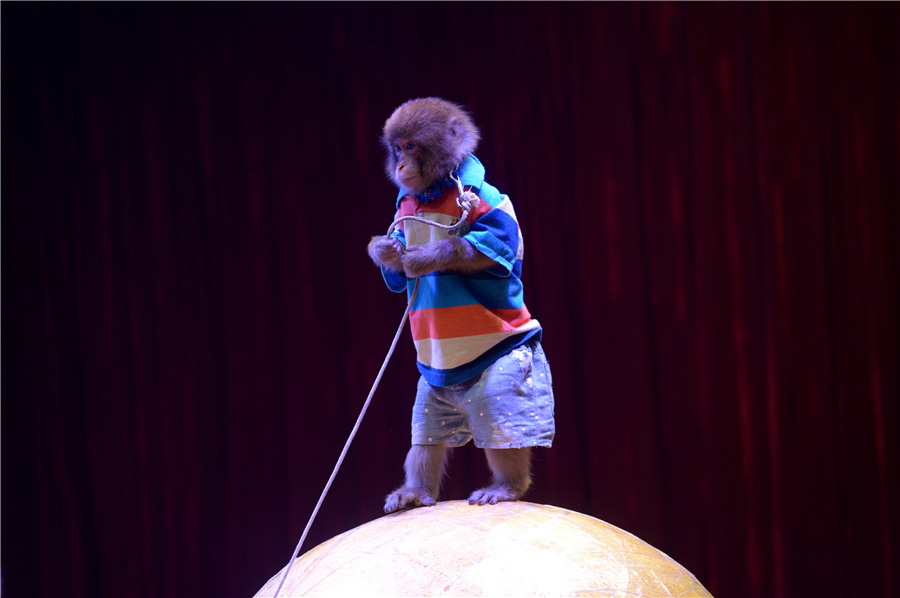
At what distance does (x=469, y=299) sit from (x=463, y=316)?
0.05 meters

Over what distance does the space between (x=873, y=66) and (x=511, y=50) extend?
1.76 metres

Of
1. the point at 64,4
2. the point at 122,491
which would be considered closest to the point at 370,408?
the point at 122,491

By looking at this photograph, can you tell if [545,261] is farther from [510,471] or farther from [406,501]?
[406,501]

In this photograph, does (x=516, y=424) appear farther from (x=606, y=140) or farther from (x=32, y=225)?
(x=32, y=225)

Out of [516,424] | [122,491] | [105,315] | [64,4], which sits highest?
[64,4]

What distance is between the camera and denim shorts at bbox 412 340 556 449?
215 cm

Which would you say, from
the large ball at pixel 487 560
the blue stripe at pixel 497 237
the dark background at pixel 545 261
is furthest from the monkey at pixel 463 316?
the dark background at pixel 545 261

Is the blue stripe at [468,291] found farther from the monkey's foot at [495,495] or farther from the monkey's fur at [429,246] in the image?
the monkey's foot at [495,495]

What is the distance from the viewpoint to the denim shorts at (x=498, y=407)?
215cm

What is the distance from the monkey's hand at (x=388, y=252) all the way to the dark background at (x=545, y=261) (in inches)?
63.2

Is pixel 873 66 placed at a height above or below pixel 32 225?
above

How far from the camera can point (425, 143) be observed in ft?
7.18

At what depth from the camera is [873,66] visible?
12.4ft

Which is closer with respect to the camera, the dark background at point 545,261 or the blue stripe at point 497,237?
the blue stripe at point 497,237
